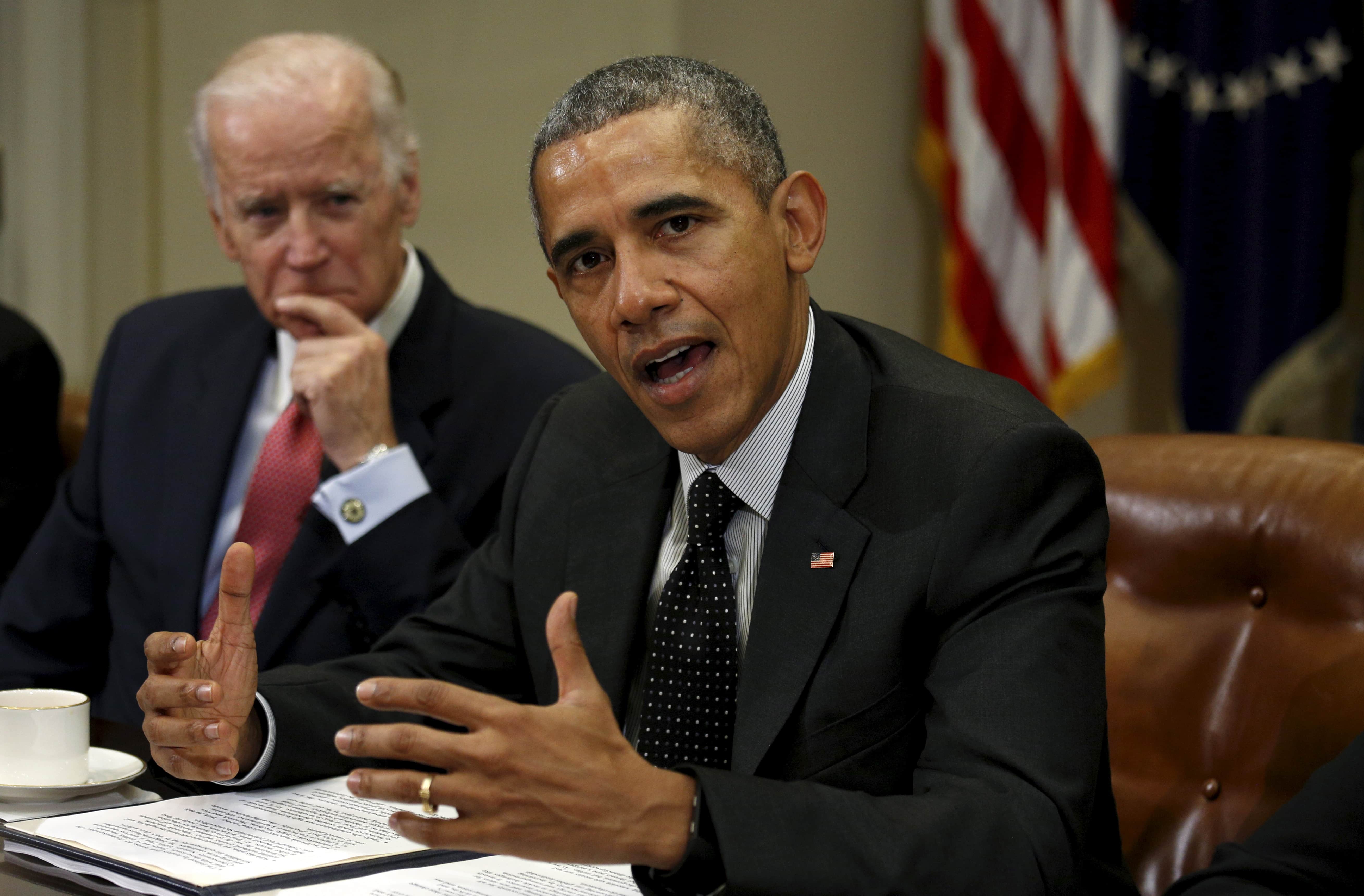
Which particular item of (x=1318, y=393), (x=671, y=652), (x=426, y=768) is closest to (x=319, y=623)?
(x=426, y=768)

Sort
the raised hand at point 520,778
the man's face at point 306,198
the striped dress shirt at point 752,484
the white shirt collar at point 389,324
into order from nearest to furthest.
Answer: the raised hand at point 520,778 → the striped dress shirt at point 752,484 → the man's face at point 306,198 → the white shirt collar at point 389,324

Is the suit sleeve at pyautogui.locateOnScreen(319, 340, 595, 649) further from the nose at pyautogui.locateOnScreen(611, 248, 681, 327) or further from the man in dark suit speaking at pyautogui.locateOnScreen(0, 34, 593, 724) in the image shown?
the nose at pyautogui.locateOnScreen(611, 248, 681, 327)

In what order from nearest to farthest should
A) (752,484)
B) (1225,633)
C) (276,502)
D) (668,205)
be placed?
(668,205) < (752,484) < (1225,633) < (276,502)

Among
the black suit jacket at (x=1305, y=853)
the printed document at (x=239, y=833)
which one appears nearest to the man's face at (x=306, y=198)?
the printed document at (x=239, y=833)

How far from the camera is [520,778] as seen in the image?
3.18 ft

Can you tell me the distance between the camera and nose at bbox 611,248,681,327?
4.54 feet

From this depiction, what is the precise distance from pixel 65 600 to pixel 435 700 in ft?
5.08

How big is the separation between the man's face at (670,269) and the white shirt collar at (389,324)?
0.94 metres

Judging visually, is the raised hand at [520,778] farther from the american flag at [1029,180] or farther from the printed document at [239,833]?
the american flag at [1029,180]

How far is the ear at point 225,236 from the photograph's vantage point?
2.32 metres

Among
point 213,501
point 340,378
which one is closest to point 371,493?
point 340,378

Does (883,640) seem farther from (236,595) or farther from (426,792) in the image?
(236,595)

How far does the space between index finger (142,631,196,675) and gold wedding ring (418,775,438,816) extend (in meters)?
0.47

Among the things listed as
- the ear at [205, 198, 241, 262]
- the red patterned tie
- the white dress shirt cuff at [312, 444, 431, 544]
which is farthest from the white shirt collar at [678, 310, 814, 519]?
the ear at [205, 198, 241, 262]
